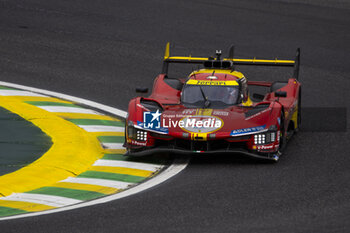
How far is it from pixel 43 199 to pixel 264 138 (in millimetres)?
3680

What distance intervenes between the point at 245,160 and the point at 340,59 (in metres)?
8.89

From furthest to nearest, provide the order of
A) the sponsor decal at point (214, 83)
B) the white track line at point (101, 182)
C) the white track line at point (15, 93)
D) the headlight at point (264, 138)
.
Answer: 1. the white track line at point (15, 93)
2. the sponsor decal at point (214, 83)
3. the headlight at point (264, 138)
4. the white track line at point (101, 182)

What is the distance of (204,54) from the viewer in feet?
68.4

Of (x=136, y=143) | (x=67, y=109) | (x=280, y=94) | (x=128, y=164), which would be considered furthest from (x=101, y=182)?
(x=67, y=109)

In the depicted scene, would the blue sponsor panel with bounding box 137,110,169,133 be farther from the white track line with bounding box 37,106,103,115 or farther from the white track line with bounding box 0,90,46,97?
the white track line with bounding box 0,90,46,97

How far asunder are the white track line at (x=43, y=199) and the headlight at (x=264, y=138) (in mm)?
3198

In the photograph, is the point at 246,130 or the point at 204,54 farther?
the point at 204,54

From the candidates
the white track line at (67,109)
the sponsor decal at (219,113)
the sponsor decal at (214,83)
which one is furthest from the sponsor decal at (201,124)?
the white track line at (67,109)

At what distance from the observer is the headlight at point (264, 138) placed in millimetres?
12859

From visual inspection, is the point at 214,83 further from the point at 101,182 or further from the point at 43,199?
the point at 43,199

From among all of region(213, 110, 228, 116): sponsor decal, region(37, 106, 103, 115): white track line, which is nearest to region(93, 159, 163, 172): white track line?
region(213, 110, 228, 116): sponsor decal

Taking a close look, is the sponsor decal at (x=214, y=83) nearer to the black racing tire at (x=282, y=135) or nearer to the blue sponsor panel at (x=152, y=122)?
the black racing tire at (x=282, y=135)

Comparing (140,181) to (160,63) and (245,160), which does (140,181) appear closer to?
(245,160)

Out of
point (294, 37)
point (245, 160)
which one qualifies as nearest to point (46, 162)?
point (245, 160)
